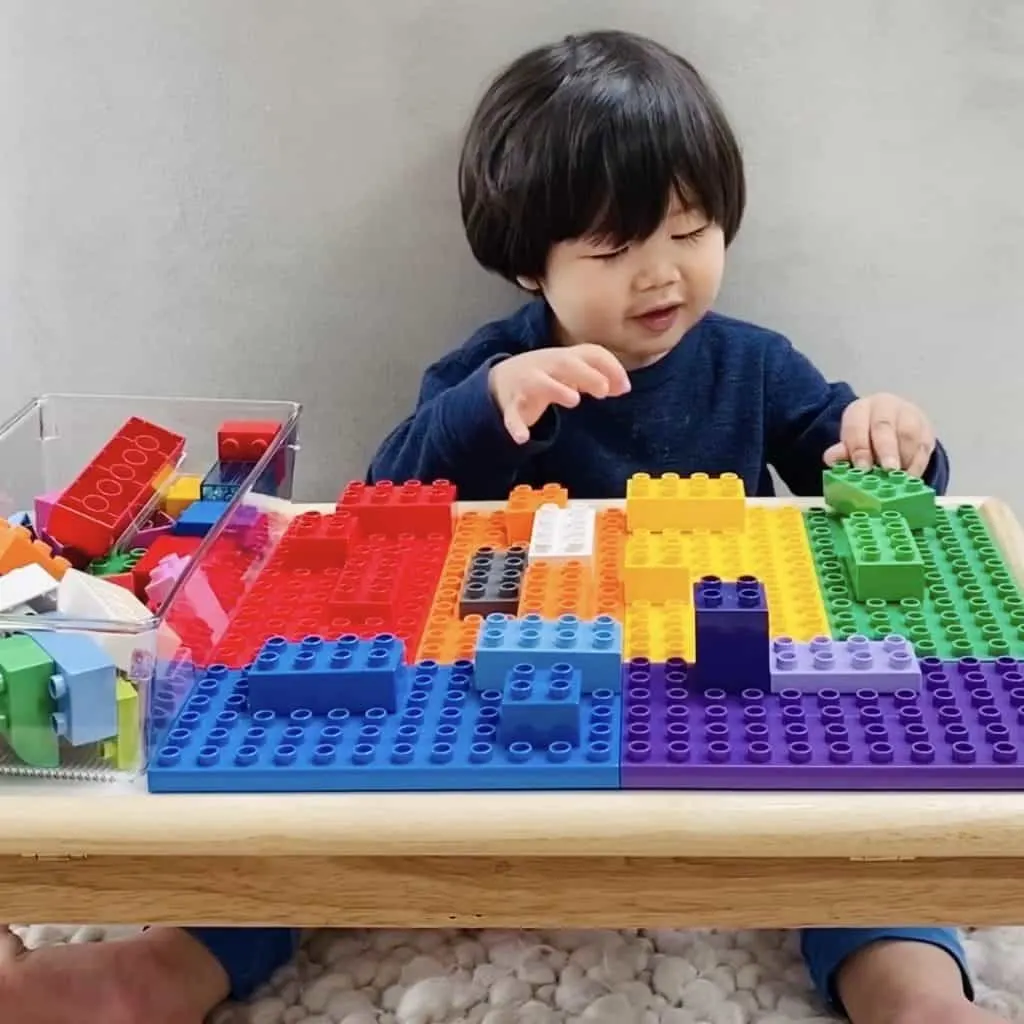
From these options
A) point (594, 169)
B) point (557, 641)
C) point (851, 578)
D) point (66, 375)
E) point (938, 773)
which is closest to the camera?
point (938, 773)

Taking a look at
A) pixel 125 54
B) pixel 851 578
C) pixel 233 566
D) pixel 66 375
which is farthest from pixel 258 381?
pixel 851 578

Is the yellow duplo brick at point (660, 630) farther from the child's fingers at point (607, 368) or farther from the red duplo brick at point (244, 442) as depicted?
the red duplo brick at point (244, 442)

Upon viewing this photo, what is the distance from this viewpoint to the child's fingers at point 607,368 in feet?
2.86

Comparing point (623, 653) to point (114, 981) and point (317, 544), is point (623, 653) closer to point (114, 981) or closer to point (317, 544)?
point (317, 544)

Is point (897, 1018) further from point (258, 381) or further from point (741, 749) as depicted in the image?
point (258, 381)

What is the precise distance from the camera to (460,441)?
3.33 feet

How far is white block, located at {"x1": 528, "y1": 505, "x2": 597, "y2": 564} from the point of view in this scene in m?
0.83

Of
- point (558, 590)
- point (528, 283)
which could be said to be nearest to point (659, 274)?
point (528, 283)

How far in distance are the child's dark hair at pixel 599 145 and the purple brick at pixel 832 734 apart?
0.45m

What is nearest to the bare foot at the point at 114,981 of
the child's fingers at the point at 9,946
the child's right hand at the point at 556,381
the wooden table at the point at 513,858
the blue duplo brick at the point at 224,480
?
the child's fingers at the point at 9,946

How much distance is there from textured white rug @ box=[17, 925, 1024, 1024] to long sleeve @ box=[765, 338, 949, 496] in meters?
0.41

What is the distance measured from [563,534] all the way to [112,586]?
0.91 ft

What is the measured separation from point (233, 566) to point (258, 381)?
1.31 feet

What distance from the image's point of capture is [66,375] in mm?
1229
